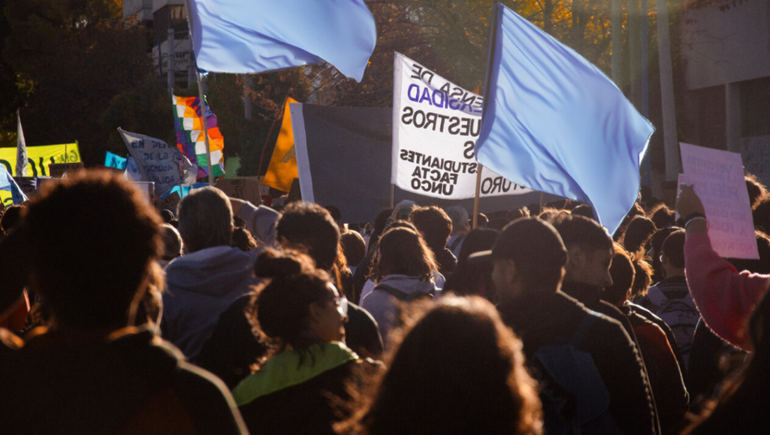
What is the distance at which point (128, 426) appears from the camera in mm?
1487

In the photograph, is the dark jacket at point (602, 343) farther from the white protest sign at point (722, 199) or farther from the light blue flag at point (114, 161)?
the light blue flag at point (114, 161)

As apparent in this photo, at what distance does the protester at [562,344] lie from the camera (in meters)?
2.59

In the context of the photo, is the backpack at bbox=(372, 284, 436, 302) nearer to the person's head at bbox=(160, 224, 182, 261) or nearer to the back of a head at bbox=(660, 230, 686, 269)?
the person's head at bbox=(160, 224, 182, 261)

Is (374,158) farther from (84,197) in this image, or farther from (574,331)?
(84,197)

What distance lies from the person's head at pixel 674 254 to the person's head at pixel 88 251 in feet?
12.3

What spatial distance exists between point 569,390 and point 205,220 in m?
1.82

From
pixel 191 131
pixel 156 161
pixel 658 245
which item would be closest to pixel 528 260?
pixel 658 245

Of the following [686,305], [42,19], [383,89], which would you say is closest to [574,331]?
[686,305]

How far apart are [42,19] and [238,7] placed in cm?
4529

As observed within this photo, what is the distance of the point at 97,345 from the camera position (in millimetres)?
1545

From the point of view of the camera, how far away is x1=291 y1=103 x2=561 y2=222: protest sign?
842cm

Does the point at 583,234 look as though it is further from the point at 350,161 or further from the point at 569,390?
the point at 350,161

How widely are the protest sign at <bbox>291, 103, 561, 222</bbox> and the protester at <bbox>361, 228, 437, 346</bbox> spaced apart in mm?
3832

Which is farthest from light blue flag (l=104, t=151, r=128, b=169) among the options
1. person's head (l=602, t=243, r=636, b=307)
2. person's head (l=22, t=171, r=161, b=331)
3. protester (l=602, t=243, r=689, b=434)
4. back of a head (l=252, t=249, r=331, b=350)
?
person's head (l=22, t=171, r=161, b=331)
